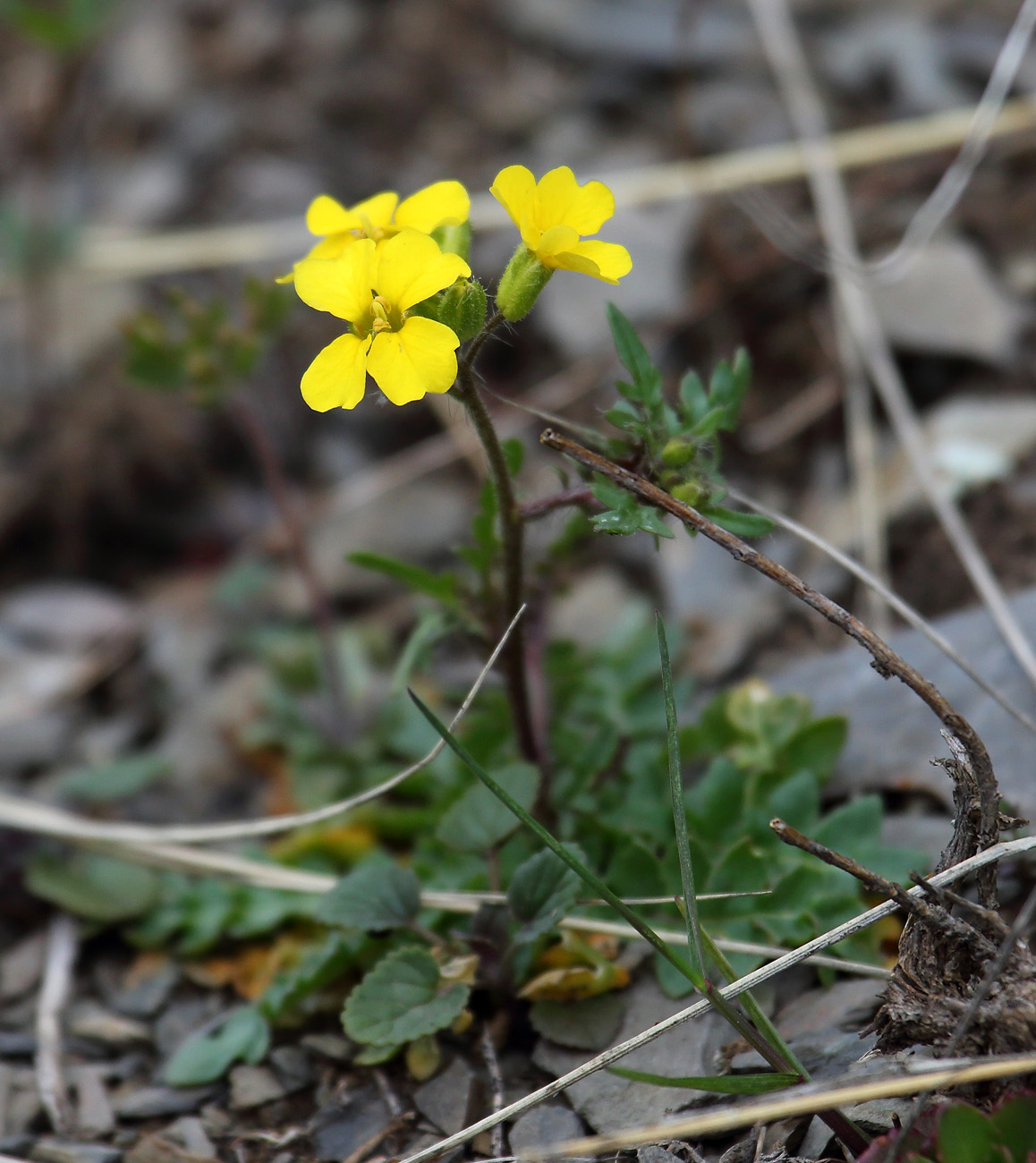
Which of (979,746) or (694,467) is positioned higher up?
(694,467)

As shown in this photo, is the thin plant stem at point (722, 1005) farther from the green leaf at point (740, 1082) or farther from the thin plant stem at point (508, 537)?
the thin plant stem at point (508, 537)

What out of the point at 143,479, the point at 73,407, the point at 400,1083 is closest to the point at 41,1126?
the point at 400,1083

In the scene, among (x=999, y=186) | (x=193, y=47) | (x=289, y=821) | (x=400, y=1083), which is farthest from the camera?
(x=193, y=47)

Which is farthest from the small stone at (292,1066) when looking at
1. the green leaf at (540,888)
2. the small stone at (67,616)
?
the small stone at (67,616)

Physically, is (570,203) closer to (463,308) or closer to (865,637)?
(463,308)

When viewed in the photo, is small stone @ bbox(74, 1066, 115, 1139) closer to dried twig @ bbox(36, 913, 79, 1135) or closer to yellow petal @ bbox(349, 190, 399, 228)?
dried twig @ bbox(36, 913, 79, 1135)

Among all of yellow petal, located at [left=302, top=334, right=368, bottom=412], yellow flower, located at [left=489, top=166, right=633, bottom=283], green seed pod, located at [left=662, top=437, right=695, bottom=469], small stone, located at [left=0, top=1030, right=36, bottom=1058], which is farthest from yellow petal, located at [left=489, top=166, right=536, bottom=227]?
small stone, located at [left=0, top=1030, right=36, bottom=1058]

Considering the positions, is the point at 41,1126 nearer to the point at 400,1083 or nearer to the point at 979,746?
the point at 400,1083

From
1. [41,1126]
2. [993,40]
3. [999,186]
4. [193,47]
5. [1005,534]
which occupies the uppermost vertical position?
[193,47]
